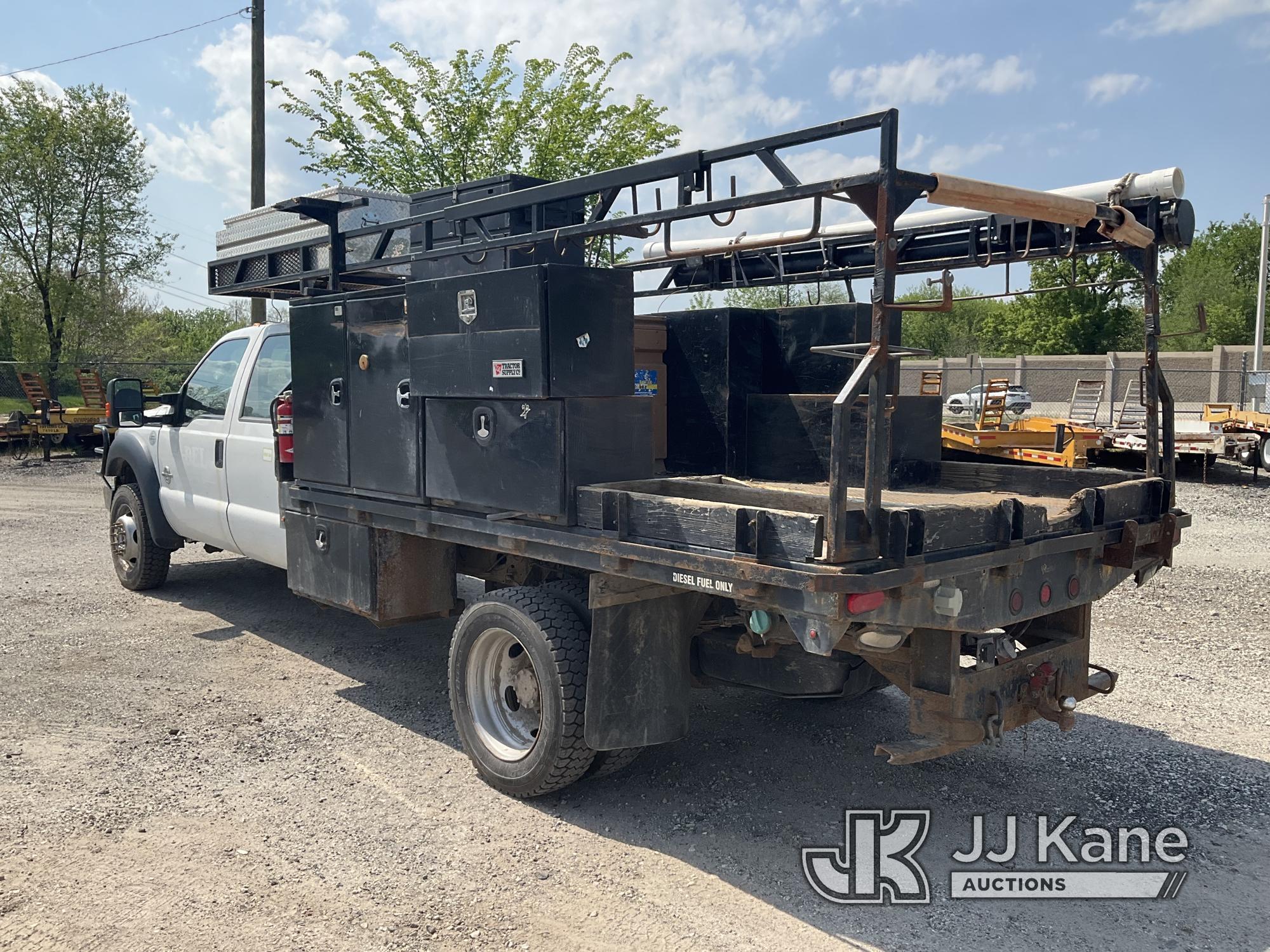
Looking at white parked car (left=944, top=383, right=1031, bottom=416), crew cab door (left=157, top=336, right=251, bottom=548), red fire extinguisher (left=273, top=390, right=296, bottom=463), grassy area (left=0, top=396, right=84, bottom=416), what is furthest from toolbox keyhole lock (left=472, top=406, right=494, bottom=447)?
grassy area (left=0, top=396, right=84, bottom=416)

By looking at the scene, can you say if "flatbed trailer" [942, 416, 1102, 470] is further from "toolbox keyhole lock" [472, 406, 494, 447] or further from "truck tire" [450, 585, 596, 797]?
"toolbox keyhole lock" [472, 406, 494, 447]

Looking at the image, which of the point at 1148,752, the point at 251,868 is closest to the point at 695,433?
the point at 1148,752

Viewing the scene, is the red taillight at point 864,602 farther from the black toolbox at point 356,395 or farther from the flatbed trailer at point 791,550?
the black toolbox at point 356,395

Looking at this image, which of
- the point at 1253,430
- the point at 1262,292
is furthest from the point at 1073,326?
the point at 1253,430

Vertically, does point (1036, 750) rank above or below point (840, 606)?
below

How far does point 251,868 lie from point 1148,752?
4.25m

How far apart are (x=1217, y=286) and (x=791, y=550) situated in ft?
204

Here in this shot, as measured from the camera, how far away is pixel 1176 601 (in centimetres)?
859

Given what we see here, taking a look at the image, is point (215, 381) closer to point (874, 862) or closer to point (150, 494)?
point (150, 494)

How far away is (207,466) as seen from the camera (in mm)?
7516

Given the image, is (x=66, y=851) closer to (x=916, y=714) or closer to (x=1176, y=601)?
(x=916, y=714)

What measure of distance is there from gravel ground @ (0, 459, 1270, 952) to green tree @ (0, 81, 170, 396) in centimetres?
2329

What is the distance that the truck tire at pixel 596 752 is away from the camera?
177 inches

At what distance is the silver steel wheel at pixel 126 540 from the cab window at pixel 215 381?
1371 mm
